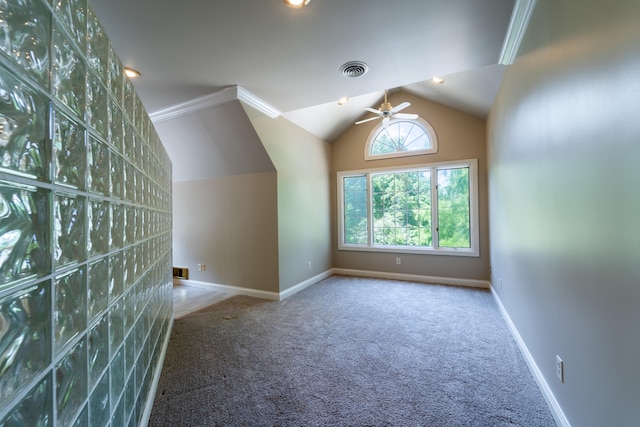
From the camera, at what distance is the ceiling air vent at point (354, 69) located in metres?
2.37

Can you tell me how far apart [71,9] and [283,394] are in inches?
80.0

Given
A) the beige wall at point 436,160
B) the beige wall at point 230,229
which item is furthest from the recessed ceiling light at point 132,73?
the beige wall at point 436,160

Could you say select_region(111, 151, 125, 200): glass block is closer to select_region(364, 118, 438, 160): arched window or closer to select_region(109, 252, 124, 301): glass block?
select_region(109, 252, 124, 301): glass block

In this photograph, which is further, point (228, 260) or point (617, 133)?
point (228, 260)

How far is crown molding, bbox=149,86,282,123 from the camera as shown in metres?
2.82

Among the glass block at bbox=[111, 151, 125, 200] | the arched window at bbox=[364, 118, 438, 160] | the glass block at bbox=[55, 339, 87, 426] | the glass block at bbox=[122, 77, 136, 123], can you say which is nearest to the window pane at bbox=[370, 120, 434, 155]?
the arched window at bbox=[364, 118, 438, 160]

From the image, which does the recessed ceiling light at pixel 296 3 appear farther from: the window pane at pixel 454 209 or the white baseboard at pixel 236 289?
the window pane at pixel 454 209

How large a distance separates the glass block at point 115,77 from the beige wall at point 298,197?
6.52 feet

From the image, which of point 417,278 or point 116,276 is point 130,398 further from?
point 417,278

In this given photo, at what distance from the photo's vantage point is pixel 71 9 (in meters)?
0.72

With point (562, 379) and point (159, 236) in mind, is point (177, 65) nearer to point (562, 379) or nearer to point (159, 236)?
point (159, 236)

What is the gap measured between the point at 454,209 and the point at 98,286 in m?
4.49

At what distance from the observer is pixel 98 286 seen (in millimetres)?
862

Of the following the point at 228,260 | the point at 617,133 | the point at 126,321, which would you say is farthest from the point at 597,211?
the point at 228,260
